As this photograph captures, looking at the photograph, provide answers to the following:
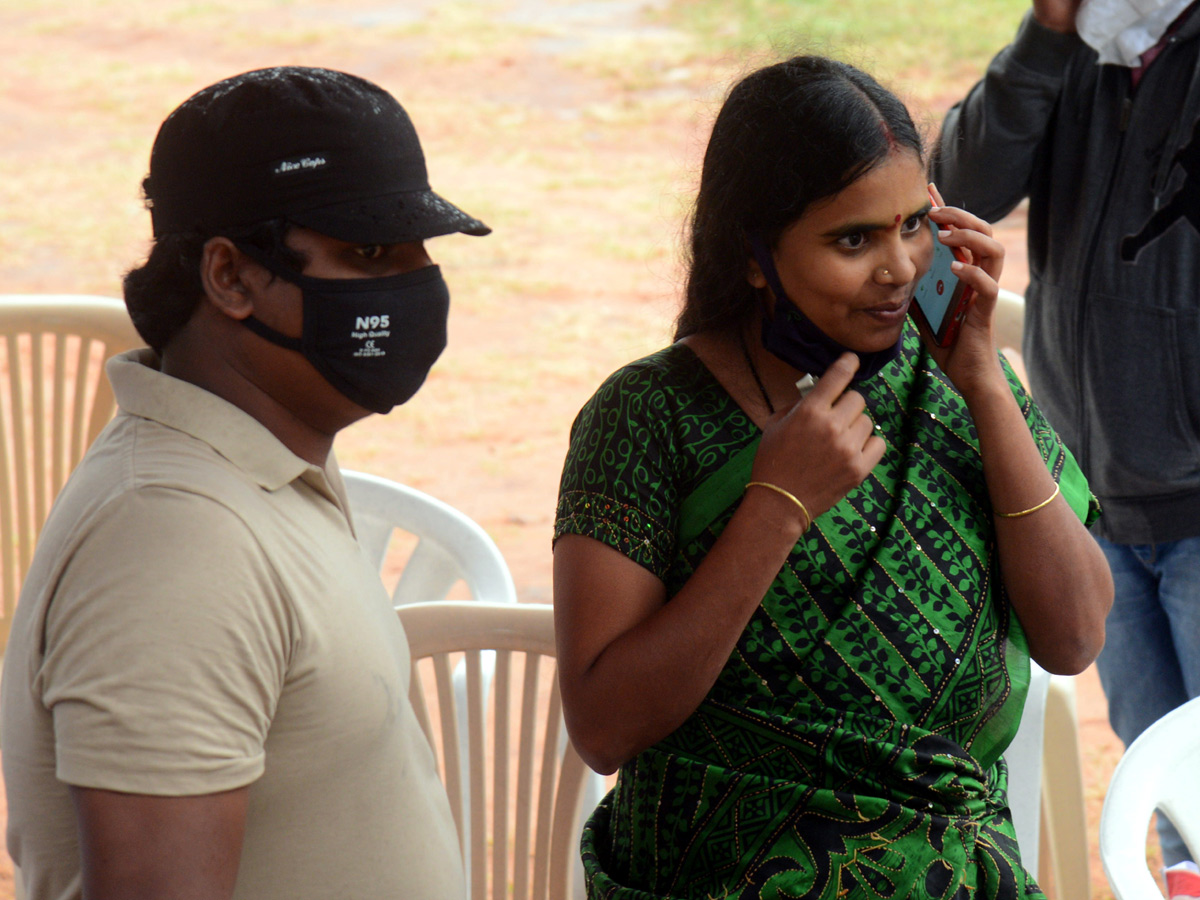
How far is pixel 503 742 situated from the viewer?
216 centimetres

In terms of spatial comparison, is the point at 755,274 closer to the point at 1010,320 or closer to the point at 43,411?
the point at 1010,320

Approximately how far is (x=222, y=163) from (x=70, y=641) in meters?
0.52

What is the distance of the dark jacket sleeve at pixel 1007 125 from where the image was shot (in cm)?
243

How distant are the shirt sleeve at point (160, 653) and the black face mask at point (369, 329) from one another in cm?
25

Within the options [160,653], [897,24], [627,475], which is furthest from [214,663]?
[897,24]

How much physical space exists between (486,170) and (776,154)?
883 centimetres

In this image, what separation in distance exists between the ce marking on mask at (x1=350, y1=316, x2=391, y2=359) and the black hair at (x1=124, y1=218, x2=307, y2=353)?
0.09 m

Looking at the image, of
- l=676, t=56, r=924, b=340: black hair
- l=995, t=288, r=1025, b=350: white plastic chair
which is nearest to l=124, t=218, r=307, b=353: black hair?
l=676, t=56, r=924, b=340: black hair

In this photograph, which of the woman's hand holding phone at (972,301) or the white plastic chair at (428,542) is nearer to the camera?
the woman's hand holding phone at (972,301)

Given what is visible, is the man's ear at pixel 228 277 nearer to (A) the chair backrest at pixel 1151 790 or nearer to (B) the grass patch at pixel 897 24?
(A) the chair backrest at pixel 1151 790

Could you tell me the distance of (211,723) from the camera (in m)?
1.19

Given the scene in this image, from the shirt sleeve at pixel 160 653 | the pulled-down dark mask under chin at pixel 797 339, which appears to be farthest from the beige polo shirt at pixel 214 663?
the pulled-down dark mask under chin at pixel 797 339

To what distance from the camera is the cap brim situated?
1.40 metres

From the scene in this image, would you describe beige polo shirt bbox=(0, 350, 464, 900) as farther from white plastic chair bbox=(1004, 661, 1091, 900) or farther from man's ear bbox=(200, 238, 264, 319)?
white plastic chair bbox=(1004, 661, 1091, 900)
